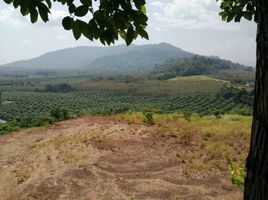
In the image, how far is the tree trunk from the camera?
152cm

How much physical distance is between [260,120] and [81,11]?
114 cm

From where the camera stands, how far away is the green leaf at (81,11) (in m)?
2.13

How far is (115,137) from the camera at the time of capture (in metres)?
21.4

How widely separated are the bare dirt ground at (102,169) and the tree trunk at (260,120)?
11.1 meters

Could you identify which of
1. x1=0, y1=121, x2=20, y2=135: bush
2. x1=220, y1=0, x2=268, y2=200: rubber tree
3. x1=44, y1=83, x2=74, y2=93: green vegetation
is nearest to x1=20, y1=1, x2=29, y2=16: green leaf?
x1=220, y1=0, x2=268, y2=200: rubber tree

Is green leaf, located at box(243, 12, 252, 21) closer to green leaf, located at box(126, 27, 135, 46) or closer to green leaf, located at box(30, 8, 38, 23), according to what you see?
green leaf, located at box(126, 27, 135, 46)

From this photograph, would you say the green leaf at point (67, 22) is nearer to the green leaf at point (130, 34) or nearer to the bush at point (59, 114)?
the green leaf at point (130, 34)

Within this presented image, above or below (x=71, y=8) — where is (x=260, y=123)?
below

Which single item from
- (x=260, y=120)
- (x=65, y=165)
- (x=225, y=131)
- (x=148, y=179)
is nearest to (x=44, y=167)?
(x=65, y=165)

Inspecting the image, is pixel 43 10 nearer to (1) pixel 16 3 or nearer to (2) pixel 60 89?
(1) pixel 16 3

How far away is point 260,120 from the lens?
61.7 inches

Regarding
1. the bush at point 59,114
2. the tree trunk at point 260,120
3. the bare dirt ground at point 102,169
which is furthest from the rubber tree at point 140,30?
the bush at point 59,114

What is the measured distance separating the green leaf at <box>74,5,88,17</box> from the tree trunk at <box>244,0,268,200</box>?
95cm

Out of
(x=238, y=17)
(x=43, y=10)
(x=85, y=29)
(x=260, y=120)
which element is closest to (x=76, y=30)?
(x=85, y=29)
